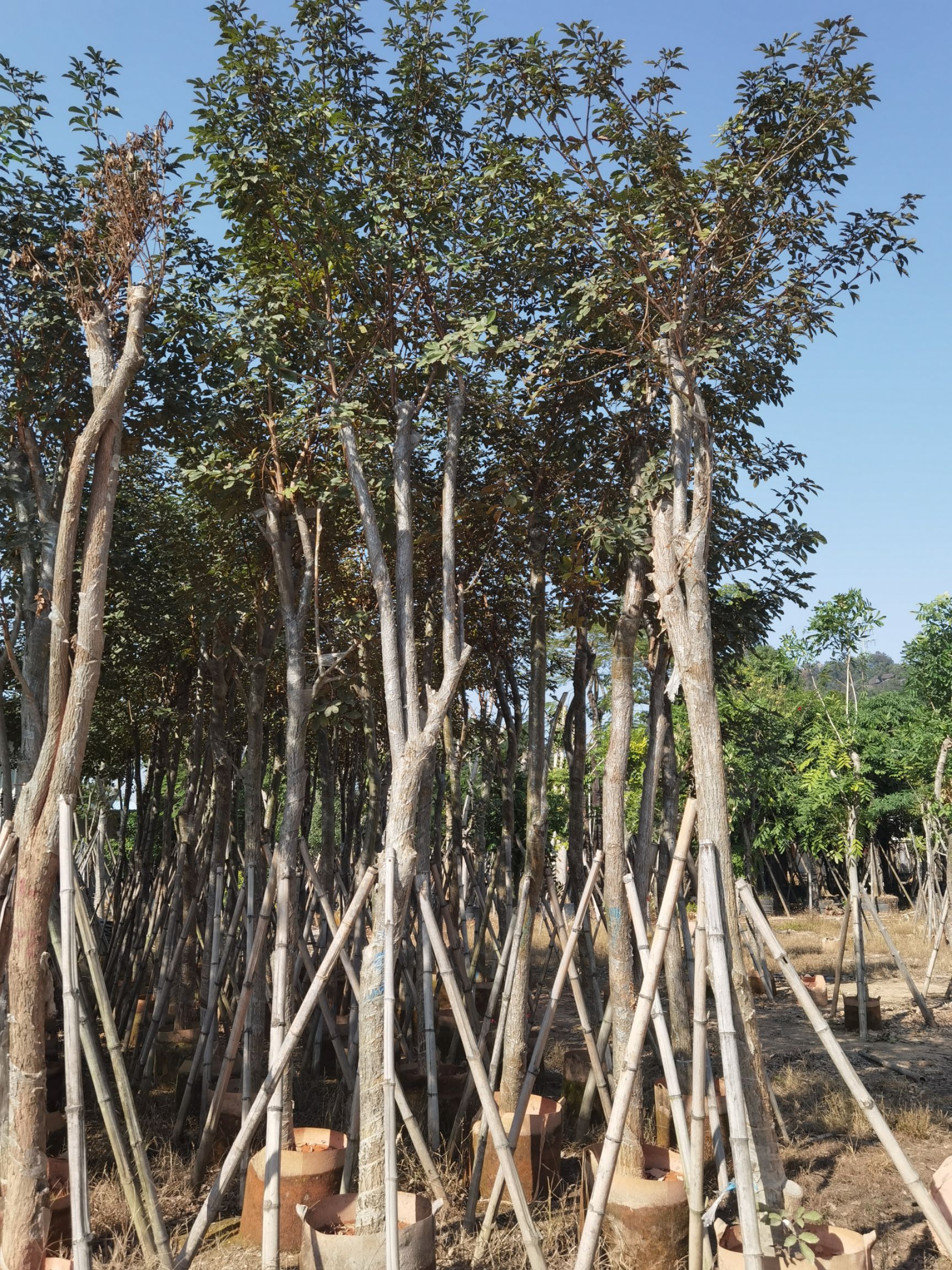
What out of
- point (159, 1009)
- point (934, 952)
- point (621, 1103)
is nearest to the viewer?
point (621, 1103)

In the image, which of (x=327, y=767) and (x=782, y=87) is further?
(x=327, y=767)

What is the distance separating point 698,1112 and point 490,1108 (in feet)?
3.06

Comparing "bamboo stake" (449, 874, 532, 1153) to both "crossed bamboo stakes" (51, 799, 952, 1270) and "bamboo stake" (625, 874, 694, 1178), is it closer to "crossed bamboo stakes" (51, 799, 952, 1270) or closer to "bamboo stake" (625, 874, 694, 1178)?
"crossed bamboo stakes" (51, 799, 952, 1270)

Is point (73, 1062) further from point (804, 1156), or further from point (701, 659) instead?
point (804, 1156)

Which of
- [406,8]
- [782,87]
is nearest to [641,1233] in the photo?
[782,87]

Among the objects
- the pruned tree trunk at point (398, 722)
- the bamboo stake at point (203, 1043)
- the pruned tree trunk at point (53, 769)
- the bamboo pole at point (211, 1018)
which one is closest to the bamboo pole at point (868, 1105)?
the pruned tree trunk at point (398, 722)

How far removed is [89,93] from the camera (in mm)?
5363

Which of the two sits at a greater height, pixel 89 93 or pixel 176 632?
pixel 89 93

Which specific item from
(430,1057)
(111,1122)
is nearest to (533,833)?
(430,1057)

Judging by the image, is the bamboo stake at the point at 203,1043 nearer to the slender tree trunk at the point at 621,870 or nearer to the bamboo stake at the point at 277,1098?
the bamboo stake at the point at 277,1098

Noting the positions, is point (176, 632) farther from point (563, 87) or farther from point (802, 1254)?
point (802, 1254)

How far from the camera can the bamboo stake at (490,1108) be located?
4.14 meters

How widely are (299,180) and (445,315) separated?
3.81ft

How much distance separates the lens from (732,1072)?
12.2 feet
